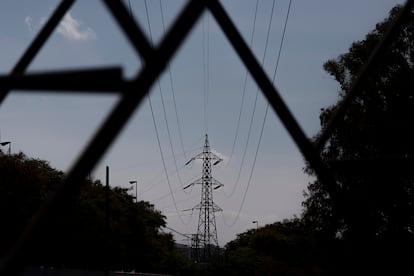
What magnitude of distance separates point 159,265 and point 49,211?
66.7 m

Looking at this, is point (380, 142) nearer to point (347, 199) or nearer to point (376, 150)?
point (376, 150)

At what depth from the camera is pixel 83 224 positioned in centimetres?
5028

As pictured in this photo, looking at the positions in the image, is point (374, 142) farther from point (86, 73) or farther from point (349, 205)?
point (86, 73)

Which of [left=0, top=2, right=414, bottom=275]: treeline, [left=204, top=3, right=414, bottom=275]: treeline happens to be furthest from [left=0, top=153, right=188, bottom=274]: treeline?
[left=204, top=3, right=414, bottom=275]: treeline

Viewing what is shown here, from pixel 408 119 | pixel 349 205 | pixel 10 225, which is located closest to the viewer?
pixel 349 205

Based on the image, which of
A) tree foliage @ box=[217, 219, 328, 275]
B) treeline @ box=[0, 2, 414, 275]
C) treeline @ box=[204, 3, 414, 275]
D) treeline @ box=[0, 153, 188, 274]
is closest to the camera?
treeline @ box=[0, 2, 414, 275]

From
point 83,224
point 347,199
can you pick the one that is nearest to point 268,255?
point 83,224

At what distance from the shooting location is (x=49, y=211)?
3715mm

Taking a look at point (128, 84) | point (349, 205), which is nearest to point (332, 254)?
point (349, 205)

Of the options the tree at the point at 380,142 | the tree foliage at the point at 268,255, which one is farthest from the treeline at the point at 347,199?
the tree foliage at the point at 268,255

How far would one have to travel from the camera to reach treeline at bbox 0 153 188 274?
140 feet

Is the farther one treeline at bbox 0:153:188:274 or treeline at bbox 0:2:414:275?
treeline at bbox 0:153:188:274

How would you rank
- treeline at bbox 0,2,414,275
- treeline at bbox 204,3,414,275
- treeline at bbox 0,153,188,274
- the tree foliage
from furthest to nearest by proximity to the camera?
the tree foliage → treeline at bbox 0,153,188,274 → treeline at bbox 204,3,414,275 → treeline at bbox 0,2,414,275

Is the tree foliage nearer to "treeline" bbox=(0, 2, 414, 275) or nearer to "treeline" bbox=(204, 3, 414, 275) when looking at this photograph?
"treeline" bbox=(0, 2, 414, 275)
